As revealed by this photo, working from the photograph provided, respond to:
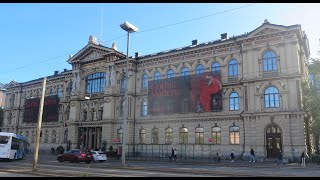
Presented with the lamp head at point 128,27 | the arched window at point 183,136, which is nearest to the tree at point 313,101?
the arched window at point 183,136

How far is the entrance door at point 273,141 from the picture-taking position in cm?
3709

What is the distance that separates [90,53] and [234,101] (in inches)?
1138

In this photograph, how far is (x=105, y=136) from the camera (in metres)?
51.7

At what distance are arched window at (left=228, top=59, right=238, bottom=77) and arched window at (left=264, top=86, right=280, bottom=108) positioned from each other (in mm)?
5027

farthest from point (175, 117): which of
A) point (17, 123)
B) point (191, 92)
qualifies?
point (17, 123)

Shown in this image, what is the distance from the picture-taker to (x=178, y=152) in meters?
44.8

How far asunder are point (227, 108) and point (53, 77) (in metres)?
39.4

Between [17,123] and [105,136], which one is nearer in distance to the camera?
[105,136]

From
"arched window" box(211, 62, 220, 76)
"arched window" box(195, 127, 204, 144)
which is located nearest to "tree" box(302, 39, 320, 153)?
"arched window" box(211, 62, 220, 76)

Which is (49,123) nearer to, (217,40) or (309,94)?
(217,40)

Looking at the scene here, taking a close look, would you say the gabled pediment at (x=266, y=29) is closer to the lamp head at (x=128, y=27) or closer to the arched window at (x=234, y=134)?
the arched window at (x=234, y=134)

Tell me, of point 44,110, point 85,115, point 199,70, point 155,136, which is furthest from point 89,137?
point 199,70

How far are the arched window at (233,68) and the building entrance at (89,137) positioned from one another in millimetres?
24291

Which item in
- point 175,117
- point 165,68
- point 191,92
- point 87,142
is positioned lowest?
point 87,142
